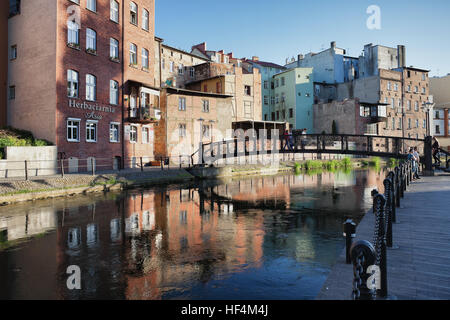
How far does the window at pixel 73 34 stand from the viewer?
2436 centimetres

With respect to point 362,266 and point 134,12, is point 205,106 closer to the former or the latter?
point 134,12

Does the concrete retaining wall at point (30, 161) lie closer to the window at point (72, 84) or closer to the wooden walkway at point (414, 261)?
the window at point (72, 84)

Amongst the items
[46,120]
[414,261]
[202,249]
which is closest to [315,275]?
[414,261]

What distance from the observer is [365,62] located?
62.4 m

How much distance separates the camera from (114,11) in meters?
28.7

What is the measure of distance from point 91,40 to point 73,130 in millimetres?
7800

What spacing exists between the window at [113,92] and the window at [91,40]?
3.12 metres

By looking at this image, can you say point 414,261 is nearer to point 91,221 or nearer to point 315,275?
point 315,275

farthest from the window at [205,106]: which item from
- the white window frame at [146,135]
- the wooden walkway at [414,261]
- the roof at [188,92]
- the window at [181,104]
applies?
the wooden walkway at [414,261]

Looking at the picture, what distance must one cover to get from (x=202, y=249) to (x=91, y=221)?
5376mm

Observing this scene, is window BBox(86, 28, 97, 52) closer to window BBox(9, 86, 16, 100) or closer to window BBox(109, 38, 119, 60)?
window BBox(109, 38, 119, 60)

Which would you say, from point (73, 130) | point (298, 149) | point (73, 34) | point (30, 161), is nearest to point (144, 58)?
point (73, 34)

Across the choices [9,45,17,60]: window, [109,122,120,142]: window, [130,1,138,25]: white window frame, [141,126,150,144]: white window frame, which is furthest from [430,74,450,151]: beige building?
[9,45,17,60]: window

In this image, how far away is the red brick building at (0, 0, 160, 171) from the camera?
934 inches
